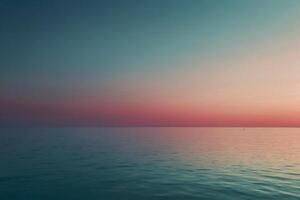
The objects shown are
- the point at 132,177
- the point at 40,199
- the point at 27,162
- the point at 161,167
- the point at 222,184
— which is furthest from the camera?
the point at 27,162

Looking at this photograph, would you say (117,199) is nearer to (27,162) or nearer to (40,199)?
(40,199)

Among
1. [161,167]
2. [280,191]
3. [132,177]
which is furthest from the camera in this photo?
[161,167]

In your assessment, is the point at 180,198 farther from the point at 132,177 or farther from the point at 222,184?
the point at 132,177

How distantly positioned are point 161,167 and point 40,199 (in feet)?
69.5

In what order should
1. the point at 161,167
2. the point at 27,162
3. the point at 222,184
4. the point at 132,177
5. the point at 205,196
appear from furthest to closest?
the point at 27,162 < the point at 161,167 < the point at 132,177 < the point at 222,184 < the point at 205,196

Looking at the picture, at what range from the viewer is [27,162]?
42.6 m

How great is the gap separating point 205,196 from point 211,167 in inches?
662

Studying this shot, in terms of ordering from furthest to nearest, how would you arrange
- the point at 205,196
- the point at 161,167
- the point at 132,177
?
the point at 161,167, the point at 132,177, the point at 205,196

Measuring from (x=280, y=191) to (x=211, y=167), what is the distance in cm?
1467

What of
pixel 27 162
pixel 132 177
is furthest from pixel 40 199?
pixel 27 162

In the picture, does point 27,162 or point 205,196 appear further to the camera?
point 27,162

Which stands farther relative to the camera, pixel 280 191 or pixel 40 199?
pixel 280 191

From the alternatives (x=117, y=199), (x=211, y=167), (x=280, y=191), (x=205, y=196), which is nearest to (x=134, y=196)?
(x=117, y=199)

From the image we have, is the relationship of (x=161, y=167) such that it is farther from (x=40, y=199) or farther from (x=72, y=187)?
(x=40, y=199)
